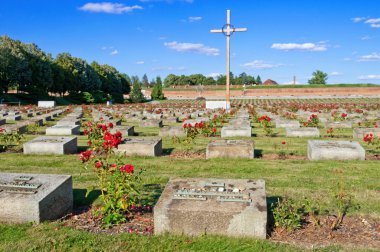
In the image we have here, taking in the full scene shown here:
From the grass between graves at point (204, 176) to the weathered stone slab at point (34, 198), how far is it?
0.54 feet

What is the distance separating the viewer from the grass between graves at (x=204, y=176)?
4551mm

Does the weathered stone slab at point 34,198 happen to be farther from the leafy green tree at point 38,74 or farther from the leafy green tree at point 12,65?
the leafy green tree at point 38,74

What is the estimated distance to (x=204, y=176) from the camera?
26.4ft

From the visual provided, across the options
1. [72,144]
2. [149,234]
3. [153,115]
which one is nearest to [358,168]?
[149,234]

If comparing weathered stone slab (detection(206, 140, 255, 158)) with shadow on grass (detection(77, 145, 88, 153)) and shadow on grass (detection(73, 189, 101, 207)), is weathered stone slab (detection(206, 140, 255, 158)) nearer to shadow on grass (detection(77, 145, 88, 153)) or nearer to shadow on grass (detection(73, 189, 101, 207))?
shadow on grass (detection(73, 189, 101, 207))

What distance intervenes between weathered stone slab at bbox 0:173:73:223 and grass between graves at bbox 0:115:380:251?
0.16 m

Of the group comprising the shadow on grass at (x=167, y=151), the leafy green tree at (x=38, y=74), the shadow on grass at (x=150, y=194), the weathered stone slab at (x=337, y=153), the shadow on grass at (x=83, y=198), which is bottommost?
the shadow on grass at (x=83, y=198)

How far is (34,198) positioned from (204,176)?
12.5ft

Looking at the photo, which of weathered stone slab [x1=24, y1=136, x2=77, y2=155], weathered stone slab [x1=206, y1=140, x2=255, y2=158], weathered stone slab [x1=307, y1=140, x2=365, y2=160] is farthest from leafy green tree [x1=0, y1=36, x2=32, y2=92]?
weathered stone slab [x1=307, y1=140, x2=365, y2=160]

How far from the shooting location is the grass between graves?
4551 mm

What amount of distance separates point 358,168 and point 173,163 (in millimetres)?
4499

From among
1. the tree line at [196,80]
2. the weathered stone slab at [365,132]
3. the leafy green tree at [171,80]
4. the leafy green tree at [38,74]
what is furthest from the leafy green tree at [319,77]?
the weathered stone slab at [365,132]

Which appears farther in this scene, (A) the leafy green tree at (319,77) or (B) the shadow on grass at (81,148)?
(A) the leafy green tree at (319,77)

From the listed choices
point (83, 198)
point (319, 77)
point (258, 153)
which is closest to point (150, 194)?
point (83, 198)
